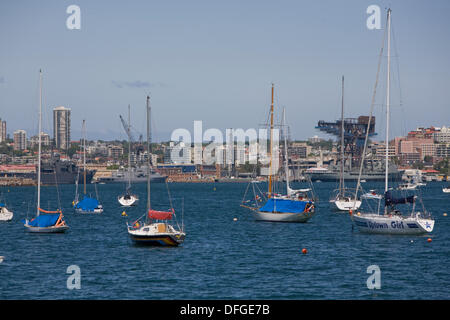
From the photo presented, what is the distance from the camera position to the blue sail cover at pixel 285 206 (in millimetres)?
63781

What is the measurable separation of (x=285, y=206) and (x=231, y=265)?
80.6ft

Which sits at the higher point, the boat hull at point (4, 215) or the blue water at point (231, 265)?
the blue water at point (231, 265)

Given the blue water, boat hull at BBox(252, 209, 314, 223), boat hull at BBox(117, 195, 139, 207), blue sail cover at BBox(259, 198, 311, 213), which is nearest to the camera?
the blue water

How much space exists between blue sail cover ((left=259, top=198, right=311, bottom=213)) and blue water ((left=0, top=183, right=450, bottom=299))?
3.80m

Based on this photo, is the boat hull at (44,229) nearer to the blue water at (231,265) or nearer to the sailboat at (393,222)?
the blue water at (231,265)

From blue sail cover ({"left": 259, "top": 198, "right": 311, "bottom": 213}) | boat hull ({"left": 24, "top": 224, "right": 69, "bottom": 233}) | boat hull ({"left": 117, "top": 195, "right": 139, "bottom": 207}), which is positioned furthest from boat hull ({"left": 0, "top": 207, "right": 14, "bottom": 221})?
boat hull ({"left": 117, "top": 195, "right": 139, "bottom": 207})

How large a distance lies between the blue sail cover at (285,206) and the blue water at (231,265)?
3804 mm

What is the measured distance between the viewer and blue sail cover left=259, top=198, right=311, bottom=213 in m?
63.8

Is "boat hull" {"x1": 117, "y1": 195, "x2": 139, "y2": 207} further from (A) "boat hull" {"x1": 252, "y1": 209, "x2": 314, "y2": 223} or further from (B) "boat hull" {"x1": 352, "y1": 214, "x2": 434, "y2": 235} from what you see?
(B) "boat hull" {"x1": 352, "y1": 214, "x2": 434, "y2": 235}

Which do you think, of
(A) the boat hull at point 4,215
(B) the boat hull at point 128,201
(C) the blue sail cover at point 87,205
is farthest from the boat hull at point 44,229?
(B) the boat hull at point 128,201

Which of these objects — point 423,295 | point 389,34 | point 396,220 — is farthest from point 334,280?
point 389,34

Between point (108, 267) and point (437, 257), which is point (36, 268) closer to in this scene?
point (108, 267)
